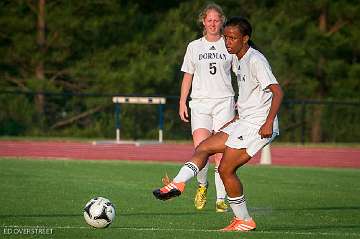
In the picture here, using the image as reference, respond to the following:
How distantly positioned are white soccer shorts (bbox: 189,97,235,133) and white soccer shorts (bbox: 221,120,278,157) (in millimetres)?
2573

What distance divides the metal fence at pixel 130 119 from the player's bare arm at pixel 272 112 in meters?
23.8

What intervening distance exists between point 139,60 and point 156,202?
970 inches

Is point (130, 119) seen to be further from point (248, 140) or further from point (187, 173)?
point (248, 140)

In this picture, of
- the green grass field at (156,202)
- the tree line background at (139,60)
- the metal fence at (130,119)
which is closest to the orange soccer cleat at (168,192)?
the green grass field at (156,202)

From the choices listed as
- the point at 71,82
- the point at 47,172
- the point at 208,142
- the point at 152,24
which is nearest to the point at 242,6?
the point at 152,24

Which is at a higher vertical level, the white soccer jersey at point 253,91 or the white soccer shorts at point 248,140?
the white soccer jersey at point 253,91

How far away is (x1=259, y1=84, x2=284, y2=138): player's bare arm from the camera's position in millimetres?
10852

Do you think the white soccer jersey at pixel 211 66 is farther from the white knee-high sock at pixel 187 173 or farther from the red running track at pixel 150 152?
the red running track at pixel 150 152

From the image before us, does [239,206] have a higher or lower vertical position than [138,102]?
higher

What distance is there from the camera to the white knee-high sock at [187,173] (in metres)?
11.2

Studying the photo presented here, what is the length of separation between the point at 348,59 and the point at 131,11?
925cm

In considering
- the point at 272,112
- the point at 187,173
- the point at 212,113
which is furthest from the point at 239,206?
the point at 212,113

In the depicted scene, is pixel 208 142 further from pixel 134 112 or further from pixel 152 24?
pixel 152 24

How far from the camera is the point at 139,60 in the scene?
39.0 metres
